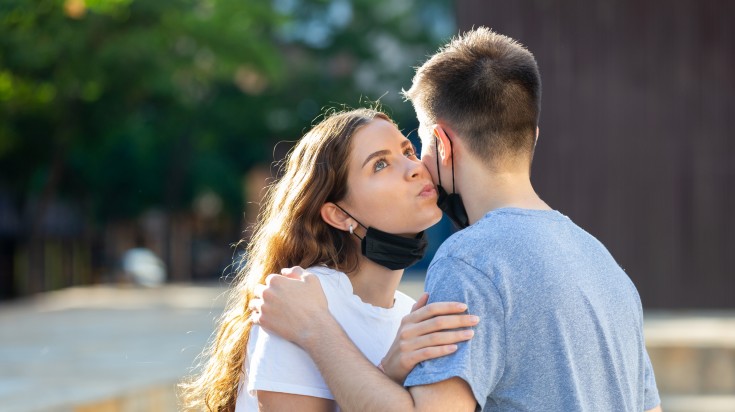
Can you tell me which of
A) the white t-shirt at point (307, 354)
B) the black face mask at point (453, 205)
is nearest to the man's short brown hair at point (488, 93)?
the black face mask at point (453, 205)

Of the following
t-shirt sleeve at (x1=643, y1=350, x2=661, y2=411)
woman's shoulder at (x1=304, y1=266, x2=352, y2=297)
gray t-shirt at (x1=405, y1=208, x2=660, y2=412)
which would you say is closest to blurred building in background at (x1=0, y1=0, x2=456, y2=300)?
woman's shoulder at (x1=304, y1=266, x2=352, y2=297)

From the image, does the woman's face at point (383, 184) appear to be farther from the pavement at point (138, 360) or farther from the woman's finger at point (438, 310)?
the pavement at point (138, 360)

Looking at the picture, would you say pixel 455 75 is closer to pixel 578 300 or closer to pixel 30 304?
pixel 578 300

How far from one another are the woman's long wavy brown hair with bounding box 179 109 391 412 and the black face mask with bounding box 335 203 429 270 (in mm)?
94

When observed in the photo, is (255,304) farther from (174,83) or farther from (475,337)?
(174,83)

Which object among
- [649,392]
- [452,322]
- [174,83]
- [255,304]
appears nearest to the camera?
[452,322]

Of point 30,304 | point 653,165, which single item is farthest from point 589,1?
point 30,304

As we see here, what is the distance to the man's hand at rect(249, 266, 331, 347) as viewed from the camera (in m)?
2.65

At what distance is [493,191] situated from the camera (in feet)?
7.98

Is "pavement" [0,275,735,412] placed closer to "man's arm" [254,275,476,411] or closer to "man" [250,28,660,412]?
"man's arm" [254,275,476,411]

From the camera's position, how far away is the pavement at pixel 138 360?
7.00m

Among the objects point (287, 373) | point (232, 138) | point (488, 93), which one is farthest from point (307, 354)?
point (232, 138)

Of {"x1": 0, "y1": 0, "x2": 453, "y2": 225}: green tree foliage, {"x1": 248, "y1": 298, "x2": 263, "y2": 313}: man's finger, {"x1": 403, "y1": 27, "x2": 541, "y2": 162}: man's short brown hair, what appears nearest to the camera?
{"x1": 403, "y1": 27, "x2": 541, "y2": 162}: man's short brown hair

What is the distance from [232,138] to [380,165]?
3000cm
